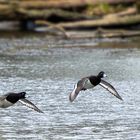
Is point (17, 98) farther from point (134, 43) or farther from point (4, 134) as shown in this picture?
point (134, 43)

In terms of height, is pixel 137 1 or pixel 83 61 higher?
pixel 137 1

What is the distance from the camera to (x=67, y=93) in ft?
58.9

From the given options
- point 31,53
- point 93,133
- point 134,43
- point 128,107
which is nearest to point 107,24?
point 134,43

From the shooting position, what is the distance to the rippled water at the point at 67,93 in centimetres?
1374


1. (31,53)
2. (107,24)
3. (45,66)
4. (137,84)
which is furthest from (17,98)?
(107,24)

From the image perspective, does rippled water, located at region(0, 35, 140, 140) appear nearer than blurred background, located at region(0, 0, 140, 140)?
Yes

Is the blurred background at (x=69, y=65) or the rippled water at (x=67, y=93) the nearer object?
the rippled water at (x=67, y=93)

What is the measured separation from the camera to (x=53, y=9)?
3588cm

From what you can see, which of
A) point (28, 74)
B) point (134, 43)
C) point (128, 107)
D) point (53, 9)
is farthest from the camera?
point (53, 9)

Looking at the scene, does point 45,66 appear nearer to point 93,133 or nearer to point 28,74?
point 28,74

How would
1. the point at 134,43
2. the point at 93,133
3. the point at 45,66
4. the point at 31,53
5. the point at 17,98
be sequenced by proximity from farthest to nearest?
the point at 134,43 < the point at 31,53 < the point at 45,66 < the point at 17,98 < the point at 93,133

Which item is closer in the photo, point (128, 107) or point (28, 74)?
point (128, 107)

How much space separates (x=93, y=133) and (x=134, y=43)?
16.5 m

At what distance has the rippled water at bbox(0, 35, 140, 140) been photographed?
1374 centimetres
